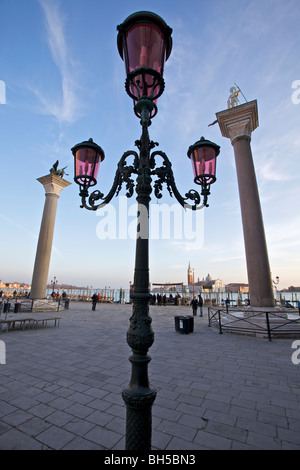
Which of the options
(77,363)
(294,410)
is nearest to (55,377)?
(77,363)

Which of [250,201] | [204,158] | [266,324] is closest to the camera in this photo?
[204,158]

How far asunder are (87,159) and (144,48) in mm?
1570

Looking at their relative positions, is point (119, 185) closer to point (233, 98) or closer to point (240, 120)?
point (240, 120)

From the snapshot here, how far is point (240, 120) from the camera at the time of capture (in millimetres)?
11938

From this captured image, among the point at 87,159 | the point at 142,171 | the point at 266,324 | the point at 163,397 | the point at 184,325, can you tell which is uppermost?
the point at 87,159

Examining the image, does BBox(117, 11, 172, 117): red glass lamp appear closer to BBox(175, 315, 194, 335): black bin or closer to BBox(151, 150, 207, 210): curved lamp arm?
BBox(151, 150, 207, 210): curved lamp arm

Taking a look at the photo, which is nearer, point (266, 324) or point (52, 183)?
point (266, 324)

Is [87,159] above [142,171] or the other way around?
above

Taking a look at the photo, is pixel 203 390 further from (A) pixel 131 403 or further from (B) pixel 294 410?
(A) pixel 131 403

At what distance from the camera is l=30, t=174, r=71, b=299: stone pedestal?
17.3 metres

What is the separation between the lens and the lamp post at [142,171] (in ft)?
6.75

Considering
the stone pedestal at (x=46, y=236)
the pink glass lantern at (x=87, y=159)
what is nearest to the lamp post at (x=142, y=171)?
the pink glass lantern at (x=87, y=159)

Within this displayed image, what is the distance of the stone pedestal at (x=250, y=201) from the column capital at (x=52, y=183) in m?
13.9

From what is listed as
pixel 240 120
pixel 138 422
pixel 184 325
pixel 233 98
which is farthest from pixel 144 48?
pixel 233 98
